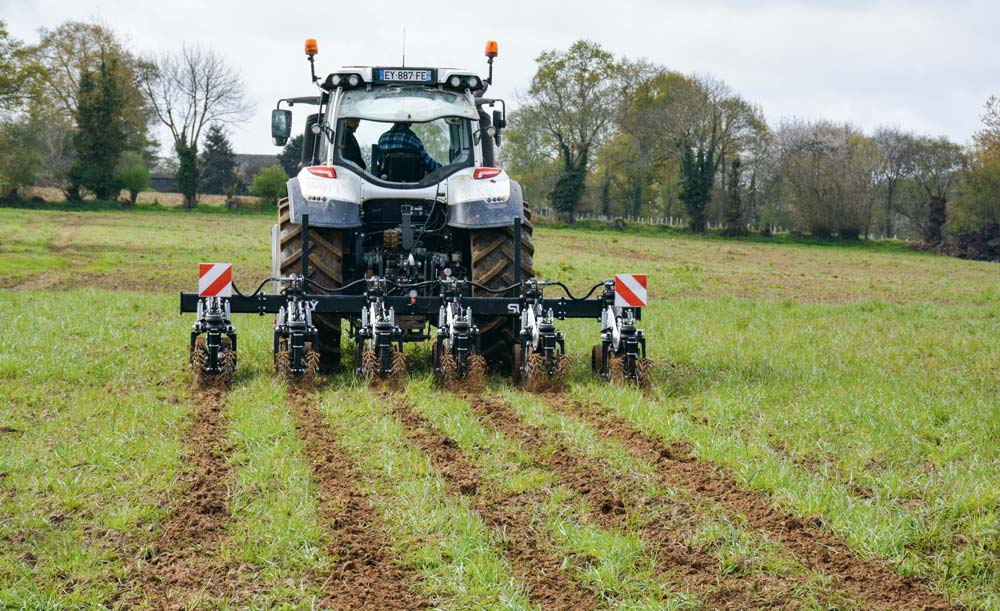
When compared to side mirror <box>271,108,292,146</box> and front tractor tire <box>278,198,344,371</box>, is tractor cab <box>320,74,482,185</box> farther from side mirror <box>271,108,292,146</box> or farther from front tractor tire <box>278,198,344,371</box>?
front tractor tire <box>278,198,344,371</box>

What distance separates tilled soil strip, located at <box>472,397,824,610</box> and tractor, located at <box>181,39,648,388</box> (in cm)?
187

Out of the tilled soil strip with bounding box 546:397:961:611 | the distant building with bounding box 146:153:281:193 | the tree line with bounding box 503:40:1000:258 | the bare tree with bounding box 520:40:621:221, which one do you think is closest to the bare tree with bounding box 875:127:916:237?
the tree line with bounding box 503:40:1000:258

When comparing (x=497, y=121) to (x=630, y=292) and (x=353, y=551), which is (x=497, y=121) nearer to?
(x=630, y=292)

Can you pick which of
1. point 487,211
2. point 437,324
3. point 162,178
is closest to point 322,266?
point 437,324

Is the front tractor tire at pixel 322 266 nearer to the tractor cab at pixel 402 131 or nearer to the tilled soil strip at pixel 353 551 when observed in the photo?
the tractor cab at pixel 402 131

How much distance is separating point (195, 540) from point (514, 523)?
4.64ft

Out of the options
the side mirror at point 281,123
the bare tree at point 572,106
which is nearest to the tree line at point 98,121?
the bare tree at point 572,106

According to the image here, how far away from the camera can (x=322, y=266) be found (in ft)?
27.9

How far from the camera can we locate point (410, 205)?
8992mm

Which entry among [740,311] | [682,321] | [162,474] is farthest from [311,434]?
[740,311]

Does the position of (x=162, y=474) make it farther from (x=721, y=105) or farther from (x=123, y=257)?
(x=721, y=105)

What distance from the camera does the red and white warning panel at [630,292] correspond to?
324 inches

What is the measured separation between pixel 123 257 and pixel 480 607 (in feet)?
70.4

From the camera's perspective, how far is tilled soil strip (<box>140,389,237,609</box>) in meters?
3.88
